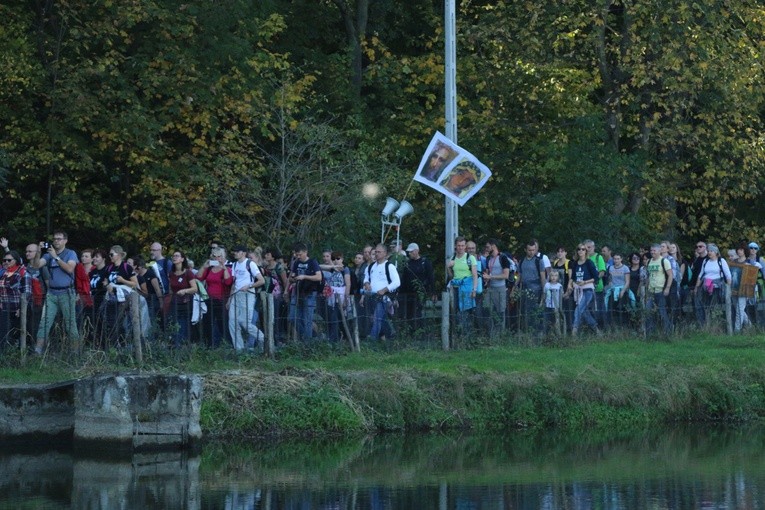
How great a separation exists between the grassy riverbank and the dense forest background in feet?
26.7

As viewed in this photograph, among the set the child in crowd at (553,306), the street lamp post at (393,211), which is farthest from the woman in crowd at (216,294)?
the street lamp post at (393,211)

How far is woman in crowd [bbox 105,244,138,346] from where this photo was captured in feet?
65.1

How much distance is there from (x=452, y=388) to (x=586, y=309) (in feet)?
19.4

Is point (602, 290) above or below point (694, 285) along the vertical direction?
below

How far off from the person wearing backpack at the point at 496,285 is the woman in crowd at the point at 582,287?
1100 millimetres

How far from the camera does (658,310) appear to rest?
2511cm

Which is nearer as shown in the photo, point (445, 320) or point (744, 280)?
point (445, 320)

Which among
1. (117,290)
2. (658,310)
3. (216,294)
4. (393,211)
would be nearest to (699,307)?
(658,310)

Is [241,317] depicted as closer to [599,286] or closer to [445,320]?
[445,320]

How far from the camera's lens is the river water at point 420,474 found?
14.0 metres

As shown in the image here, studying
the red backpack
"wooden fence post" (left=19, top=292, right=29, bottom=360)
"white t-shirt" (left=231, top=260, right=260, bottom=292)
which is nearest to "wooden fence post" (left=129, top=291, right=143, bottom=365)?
the red backpack

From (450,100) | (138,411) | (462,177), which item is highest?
(450,100)

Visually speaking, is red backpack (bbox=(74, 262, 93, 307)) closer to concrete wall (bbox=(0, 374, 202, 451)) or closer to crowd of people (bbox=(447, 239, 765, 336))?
concrete wall (bbox=(0, 374, 202, 451))

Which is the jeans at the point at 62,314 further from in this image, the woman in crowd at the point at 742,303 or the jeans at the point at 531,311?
the woman in crowd at the point at 742,303
